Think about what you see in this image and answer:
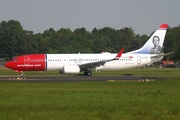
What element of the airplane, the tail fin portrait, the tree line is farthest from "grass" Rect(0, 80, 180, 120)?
the tree line

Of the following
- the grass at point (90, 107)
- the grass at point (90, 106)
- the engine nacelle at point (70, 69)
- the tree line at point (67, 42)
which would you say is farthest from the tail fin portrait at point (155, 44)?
the grass at point (90, 107)

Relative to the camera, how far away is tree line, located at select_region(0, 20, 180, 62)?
120 metres

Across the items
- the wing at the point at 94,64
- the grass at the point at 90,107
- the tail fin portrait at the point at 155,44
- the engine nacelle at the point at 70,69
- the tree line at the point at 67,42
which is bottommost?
the grass at the point at 90,107

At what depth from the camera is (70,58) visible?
52.3 meters

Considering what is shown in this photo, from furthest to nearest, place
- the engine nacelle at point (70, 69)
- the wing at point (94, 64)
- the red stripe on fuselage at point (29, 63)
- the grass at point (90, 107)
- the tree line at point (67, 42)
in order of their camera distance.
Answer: the tree line at point (67, 42), the wing at point (94, 64), the red stripe on fuselage at point (29, 63), the engine nacelle at point (70, 69), the grass at point (90, 107)

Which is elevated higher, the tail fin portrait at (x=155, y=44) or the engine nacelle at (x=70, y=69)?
the tail fin portrait at (x=155, y=44)

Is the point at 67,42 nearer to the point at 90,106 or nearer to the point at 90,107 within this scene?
the point at 90,106

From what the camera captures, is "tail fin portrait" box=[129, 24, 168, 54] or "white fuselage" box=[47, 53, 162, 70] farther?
"tail fin portrait" box=[129, 24, 168, 54]

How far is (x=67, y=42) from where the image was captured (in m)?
150

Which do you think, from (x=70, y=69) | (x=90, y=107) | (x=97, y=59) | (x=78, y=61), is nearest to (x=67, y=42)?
(x=97, y=59)

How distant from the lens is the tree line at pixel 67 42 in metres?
120

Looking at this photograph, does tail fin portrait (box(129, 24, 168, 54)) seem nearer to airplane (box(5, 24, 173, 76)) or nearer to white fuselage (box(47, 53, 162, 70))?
airplane (box(5, 24, 173, 76))

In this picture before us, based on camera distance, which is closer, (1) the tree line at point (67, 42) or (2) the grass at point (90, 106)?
(2) the grass at point (90, 106)

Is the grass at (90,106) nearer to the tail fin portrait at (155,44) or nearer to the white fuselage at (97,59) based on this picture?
the white fuselage at (97,59)
